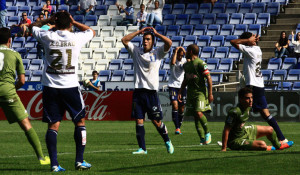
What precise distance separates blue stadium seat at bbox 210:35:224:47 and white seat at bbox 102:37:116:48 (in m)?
5.30

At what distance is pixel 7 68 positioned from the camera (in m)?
9.06

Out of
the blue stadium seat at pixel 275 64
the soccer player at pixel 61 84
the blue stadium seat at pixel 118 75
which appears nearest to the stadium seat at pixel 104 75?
the blue stadium seat at pixel 118 75

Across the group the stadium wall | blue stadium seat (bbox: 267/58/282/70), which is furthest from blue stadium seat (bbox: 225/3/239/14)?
the stadium wall

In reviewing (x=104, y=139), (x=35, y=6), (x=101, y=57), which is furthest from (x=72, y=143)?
(x=35, y=6)

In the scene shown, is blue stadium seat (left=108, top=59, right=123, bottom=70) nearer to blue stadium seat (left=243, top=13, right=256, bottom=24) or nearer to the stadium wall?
the stadium wall

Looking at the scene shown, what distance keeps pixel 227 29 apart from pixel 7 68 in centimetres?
2071

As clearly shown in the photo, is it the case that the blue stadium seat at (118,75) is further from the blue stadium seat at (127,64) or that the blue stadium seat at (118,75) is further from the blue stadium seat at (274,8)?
the blue stadium seat at (274,8)

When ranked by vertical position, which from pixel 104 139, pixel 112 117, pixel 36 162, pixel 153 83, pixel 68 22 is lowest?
pixel 112 117

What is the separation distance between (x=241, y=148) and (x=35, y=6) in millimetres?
25942

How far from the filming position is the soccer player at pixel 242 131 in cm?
1077

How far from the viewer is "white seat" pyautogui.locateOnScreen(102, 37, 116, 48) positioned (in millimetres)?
31672

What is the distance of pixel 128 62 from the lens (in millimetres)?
29234

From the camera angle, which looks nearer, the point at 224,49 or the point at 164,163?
the point at 164,163

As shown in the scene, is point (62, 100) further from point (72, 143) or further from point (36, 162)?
point (72, 143)
